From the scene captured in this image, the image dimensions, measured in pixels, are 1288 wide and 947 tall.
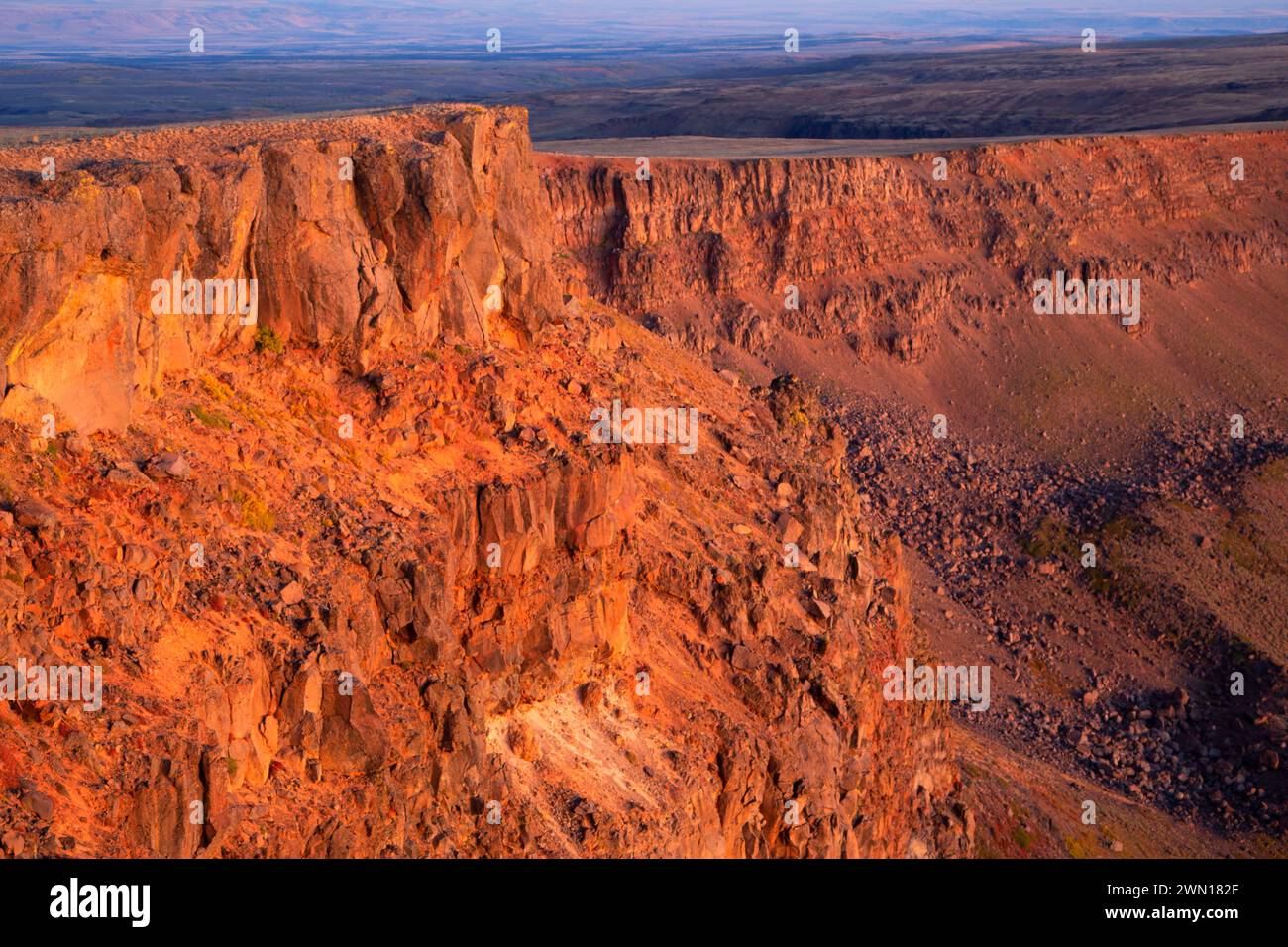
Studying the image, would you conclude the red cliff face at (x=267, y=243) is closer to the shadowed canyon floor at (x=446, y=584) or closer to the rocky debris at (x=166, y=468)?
the shadowed canyon floor at (x=446, y=584)

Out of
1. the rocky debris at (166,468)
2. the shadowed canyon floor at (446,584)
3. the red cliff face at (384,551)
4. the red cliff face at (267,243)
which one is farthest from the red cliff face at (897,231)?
the rocky debris at (166,468)

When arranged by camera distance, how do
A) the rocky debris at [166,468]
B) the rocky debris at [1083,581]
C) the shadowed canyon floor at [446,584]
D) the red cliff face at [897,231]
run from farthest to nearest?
the red cliff face at [897,231] < the rocky debris at [1083,581] < the rocky debris at [166,468] < the shadowed canyon floor at [446,584]

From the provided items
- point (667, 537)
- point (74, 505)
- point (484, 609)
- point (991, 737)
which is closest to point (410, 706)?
point (484, 609)

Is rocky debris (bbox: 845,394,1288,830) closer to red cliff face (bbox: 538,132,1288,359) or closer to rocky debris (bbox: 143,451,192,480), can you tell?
red cliff face (bbox: 538,132,1288,359)

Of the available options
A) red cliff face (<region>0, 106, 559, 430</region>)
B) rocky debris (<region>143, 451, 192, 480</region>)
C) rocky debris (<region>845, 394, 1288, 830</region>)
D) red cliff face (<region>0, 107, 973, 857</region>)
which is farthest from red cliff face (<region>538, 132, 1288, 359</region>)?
rocky debris (<region>143, 451, 192, 480</region>)

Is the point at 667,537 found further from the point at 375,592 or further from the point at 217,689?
the point at 217,689

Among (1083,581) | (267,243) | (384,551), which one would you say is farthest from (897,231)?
(384,551)
